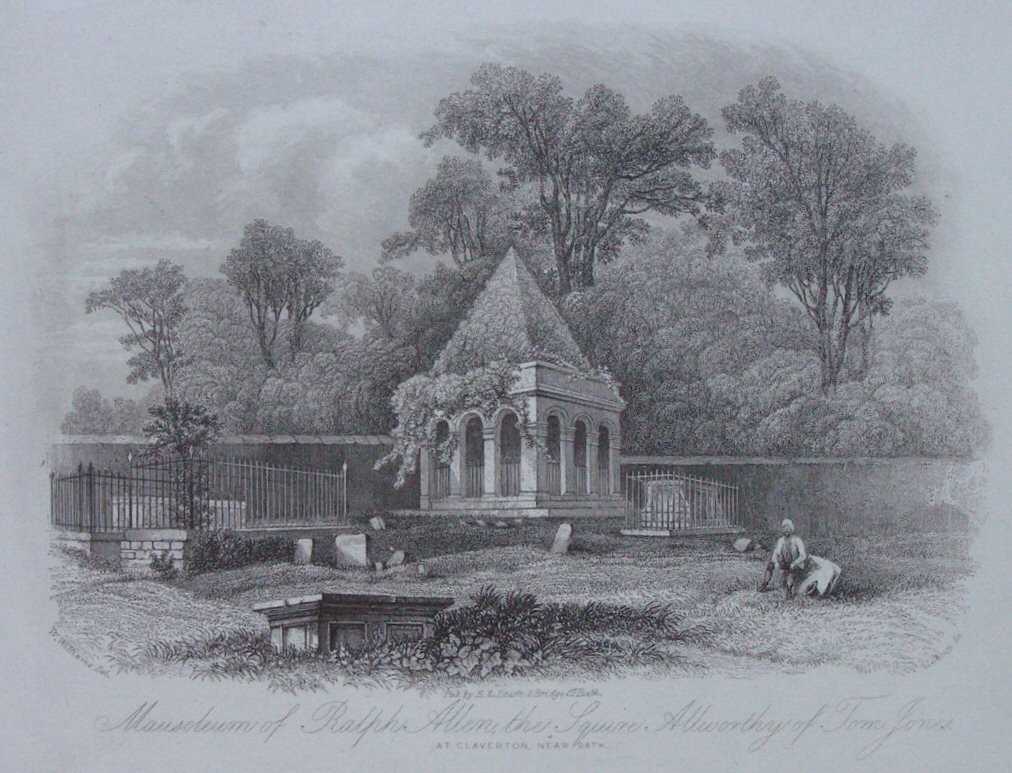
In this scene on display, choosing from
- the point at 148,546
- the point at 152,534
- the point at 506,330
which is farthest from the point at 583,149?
the point at 148,546

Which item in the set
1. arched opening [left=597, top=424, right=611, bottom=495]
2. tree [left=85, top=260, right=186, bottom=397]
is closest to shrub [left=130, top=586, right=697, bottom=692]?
arched opening [left=597, top=424, right=611, bottom=495]

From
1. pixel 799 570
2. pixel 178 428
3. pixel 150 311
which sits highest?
pixel 150 311

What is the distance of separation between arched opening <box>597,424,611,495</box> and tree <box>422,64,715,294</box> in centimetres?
156

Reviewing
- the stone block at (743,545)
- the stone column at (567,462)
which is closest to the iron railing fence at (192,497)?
the stone column at (567,462)

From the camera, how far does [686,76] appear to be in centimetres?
834

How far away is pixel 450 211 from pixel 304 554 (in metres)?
3.34

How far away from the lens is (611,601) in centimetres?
778

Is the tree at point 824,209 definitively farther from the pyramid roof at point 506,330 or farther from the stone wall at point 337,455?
the stone wall at point 337,455

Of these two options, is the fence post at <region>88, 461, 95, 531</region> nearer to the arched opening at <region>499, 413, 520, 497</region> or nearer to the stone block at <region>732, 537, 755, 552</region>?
the arched opening at <region>499, 413, 520, 497</region>

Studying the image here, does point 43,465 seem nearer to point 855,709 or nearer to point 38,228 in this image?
point 38,228

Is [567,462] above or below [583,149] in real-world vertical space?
below

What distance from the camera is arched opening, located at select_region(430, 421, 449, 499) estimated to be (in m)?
8.61

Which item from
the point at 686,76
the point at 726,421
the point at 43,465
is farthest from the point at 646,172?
the point at 43,465

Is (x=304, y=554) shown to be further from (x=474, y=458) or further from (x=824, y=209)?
(x=824, y=209)
